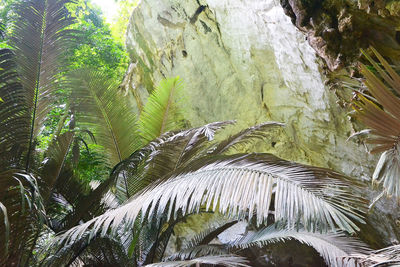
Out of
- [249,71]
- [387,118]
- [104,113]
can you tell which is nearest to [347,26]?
[387,118]

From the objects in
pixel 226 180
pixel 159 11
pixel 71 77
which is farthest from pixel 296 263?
pixel 159 11

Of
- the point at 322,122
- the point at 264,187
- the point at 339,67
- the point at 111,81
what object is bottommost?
the point at 264,187

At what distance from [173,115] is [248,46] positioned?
101 cm

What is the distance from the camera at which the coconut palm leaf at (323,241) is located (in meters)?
2.12

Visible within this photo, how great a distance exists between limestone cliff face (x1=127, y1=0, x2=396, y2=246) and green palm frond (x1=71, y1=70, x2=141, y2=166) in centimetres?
115

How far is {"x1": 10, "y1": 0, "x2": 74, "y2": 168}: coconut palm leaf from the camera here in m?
2.83

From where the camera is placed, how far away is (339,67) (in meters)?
2.40

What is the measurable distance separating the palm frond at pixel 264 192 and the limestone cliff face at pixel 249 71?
1.48 m

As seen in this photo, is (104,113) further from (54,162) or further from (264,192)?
(264,192)

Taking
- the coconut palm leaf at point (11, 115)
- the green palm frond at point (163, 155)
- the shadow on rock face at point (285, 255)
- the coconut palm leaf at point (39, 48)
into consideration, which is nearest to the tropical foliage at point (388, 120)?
the green palm frond at point (163, 155)

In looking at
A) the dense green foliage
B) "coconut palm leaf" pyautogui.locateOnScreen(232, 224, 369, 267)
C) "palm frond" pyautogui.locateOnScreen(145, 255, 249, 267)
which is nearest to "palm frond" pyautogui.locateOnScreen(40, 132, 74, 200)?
the dense green foliage

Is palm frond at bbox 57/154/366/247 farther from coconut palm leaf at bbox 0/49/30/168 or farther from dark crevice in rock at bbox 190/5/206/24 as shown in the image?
dark crevice in rock at bbox 190/5/206/24

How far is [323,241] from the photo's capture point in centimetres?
236

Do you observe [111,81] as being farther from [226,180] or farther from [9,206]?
[226,180]
